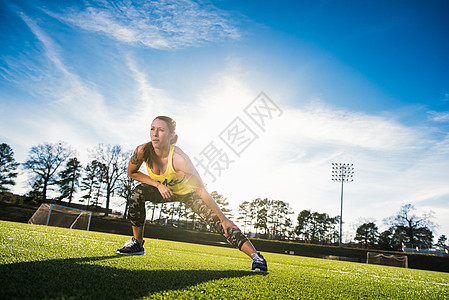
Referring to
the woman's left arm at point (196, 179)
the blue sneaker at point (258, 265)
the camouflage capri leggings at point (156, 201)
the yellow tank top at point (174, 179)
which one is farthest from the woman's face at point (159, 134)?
the blue sneaker at point (258, 265)

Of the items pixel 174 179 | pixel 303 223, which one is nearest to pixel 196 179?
pixel 174 179

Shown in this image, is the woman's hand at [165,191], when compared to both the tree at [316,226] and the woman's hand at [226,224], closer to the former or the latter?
the woman's hand at [226,224]

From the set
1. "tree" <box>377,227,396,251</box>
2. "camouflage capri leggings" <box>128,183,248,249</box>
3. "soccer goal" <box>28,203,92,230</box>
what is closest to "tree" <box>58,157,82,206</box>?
"soccer goal" <box>28,203,92,230</box>

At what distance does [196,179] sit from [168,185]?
514 millimetres

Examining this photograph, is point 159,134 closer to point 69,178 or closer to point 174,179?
point 174,179

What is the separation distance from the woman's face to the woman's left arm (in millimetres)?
284

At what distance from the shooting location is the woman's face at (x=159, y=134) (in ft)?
14.2

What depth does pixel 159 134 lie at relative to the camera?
4320 millimetres

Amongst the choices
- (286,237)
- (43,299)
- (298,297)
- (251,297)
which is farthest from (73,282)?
(286,237)

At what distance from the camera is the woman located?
168 inches

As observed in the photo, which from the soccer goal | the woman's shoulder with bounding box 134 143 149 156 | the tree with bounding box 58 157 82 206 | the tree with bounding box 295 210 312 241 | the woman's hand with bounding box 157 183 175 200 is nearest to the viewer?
the woman's hand with bounding box 157 183 175 200

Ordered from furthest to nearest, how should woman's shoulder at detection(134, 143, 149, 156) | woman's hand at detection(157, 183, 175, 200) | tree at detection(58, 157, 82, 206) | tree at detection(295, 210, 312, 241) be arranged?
tree at detection(295, 210, 312, 241) < tree at detection(58, 157, 82, 206) < woman's shoulder at detection(134, 143, 149, 156) < woman's hand at detection(157, 183, 175, 200)

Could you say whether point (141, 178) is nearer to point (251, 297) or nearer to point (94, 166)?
point (251, 297)

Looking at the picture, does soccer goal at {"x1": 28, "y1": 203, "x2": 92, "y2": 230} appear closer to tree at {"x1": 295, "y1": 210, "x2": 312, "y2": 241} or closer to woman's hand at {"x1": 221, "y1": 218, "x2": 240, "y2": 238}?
woman's hand at {"x1": 221, "y1": 218, "x2": 240, "y2": 238}
